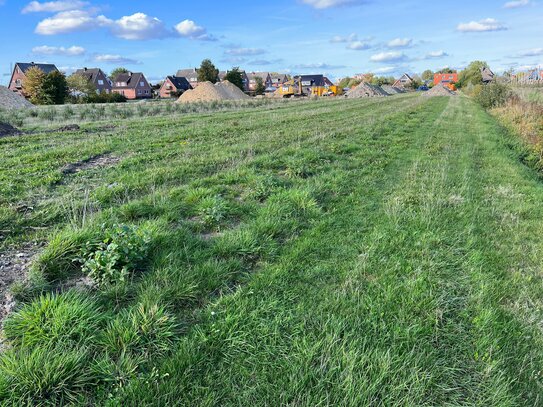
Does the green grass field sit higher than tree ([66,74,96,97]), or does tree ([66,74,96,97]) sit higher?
tree ([66,74,96,97])

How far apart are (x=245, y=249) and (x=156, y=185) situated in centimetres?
355

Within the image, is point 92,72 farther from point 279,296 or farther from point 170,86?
point 279,296

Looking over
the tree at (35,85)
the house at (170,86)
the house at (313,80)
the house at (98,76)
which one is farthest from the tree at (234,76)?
the house at (313,80)

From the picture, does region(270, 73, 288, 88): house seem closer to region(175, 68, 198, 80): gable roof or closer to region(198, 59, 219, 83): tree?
region(175, 68, 198, 80): gable roof

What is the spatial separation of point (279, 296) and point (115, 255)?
1.73m

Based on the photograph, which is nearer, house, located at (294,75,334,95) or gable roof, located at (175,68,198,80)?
gable roof, located at (175,68,198,80)

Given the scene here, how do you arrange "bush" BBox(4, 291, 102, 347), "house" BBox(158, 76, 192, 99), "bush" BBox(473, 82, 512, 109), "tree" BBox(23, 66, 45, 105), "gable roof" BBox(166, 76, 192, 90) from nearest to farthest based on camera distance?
1. "bush" BBox(4, 291, 102, 347)
2. "bush" BBox(473, 82, 512, 109)
3. "tree" BBox(23, 66, 45, 105)
4. "house" BBox(158, 76, 192, 99)
5. "gable roof" BBox(166, 76, 192, 90)

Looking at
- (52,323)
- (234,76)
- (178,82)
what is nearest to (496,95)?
(52,323)

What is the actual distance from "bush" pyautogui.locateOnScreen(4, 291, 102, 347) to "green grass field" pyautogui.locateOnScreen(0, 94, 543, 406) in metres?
0.01

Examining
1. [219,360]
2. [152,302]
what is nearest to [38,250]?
[152,302]

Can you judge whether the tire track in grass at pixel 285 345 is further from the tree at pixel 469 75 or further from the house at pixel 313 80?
the house at pixel 313 80

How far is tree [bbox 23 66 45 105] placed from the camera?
4819 centimetres

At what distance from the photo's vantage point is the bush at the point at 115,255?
137 inches

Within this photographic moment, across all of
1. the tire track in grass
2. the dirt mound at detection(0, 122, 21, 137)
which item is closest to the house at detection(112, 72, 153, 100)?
the dirt mound at detection(0, 122, 21, 137)
